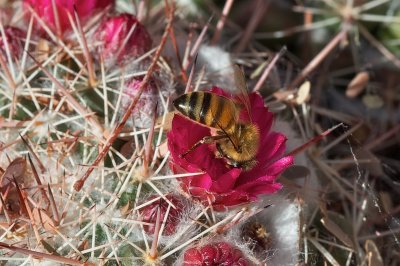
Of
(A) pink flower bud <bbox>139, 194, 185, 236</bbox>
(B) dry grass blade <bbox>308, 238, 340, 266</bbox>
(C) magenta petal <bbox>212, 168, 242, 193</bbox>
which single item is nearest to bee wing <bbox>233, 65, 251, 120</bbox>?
(C) magenta petal <bbox>212, 168, 242, 193</bbox>

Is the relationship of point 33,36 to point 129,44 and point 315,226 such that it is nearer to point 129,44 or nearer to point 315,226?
point 129,44

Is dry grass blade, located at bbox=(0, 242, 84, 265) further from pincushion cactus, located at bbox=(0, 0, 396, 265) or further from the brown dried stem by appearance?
the brown dried stem

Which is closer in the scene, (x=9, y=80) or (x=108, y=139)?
(x=108, y=139)

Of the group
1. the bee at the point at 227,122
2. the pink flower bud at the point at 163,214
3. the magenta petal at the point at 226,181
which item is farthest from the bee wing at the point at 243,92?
the pink flower bud at the point at 163,214

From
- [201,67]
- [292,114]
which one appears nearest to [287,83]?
[292,114]

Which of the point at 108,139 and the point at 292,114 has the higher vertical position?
the point at 108,139

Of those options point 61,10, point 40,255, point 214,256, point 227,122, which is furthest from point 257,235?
point 61,10
